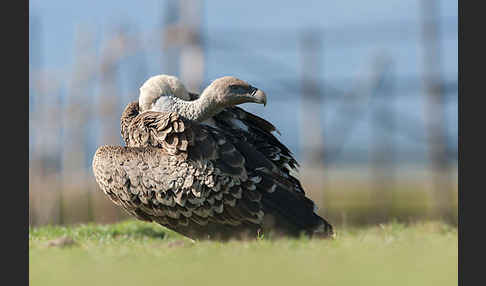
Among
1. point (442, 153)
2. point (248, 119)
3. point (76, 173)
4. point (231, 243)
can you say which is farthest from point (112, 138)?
point (231, 243)

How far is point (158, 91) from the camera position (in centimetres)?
1048

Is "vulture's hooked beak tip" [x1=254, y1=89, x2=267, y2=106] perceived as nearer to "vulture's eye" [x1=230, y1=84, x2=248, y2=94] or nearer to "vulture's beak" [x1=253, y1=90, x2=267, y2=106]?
"vulture's beak" [x1=253, y1=90, x2=267, y2=106]

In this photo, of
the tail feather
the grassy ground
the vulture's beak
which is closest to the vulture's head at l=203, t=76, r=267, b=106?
the vulture's beak

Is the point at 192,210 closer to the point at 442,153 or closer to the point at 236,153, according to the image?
the point at 236,153

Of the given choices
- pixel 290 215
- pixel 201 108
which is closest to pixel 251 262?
pixel 290 215

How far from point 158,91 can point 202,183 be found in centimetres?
208

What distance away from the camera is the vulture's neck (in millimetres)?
10102

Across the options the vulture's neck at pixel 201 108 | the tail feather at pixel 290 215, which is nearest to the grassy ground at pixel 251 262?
the tail feather at pixel 290 215

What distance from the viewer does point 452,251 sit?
24.2 ft

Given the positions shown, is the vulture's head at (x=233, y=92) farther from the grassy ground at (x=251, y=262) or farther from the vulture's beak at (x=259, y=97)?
the grassy ground at (x=251, y=262)

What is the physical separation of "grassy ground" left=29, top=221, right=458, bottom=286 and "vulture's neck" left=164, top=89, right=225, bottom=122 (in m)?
2.16

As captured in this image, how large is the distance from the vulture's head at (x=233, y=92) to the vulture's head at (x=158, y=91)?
660 millimetres

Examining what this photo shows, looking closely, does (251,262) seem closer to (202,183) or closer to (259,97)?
(202,183)

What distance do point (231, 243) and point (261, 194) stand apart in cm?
100
